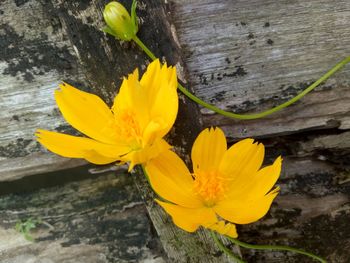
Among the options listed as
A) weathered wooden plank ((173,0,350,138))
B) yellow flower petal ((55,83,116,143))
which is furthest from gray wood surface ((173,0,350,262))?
yellow flower petal ((55,83,116,143))

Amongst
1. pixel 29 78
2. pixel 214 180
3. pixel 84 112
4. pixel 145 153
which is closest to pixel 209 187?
pixel 214 180

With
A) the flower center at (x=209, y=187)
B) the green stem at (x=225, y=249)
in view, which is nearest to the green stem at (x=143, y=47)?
the flower center at (x=209, y=187)

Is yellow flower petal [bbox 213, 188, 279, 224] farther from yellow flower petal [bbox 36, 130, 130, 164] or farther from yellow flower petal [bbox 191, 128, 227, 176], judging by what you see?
yellow flower petal [bbox 36, 130, 130, 164]

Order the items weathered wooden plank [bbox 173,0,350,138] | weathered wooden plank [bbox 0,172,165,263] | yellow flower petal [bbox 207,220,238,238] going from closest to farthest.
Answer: yellow flower petal [bbox 207,220,238,238]
weathered wooden plank [bbox 173,0,350,138]
weathered wooden plank [bbox 0,172,165,263]

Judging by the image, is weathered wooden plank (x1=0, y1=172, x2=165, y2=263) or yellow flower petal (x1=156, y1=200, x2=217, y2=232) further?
weathered wooden plank (x1=0, y1=172, x2=165, y2=263)

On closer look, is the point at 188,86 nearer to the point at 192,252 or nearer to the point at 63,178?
the point at 192,252

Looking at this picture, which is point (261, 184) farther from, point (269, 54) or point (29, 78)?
point (29, 78)

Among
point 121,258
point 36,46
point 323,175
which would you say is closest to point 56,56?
point 36,46
